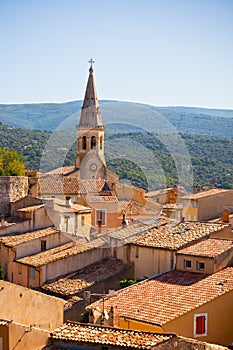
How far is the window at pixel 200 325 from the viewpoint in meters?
16.8

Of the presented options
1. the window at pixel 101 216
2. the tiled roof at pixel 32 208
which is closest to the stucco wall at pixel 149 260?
the tiled roof at pixel 32 208

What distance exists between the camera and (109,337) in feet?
43.5

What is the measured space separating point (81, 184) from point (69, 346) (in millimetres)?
19416

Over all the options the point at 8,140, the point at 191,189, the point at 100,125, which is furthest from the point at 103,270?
the point at 8,140

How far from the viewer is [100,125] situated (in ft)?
140

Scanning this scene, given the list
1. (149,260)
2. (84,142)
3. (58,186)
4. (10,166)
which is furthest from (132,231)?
(84,142)

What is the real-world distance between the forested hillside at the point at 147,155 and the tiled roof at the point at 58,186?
33.3 ft

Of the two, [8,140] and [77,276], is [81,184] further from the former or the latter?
[8,140]

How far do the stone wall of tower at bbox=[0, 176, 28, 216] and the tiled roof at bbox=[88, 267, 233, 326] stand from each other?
9755mm

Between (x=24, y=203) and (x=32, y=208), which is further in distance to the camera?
(x=24, y=203)

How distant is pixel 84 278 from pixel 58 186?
10.6 metres

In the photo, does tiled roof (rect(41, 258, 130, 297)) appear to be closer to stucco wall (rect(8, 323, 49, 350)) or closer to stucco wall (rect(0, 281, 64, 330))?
stucco wall (rect(0, 281, 64, 330))

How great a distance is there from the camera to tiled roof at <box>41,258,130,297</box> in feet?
69.3

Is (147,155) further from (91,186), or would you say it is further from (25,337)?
(25,337)
